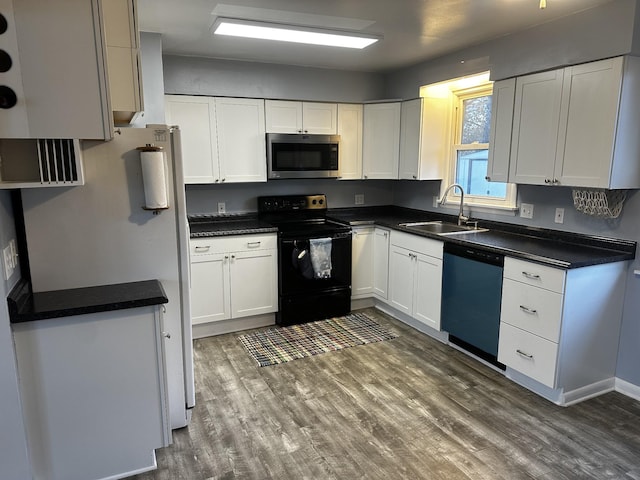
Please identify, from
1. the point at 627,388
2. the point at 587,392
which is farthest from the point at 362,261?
the point at 627,388

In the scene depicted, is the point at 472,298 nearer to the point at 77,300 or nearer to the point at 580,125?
the point at 580,125

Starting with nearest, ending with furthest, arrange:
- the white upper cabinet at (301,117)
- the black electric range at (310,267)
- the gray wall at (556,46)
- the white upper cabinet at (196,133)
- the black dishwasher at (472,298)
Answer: the gray wall at (556,46)
the black dishwasher at (472,298)
the white upper cabinet at (196,133)
the black electric range at (310,267)
the white upper cabinet at (301,117)

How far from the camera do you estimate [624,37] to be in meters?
2.46

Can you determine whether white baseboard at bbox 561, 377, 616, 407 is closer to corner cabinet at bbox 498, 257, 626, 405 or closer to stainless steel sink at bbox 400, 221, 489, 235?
corner cabinet at bbox 498, 257, 626, 405

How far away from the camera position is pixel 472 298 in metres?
3.21

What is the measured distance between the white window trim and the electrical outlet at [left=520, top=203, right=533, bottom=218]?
0.05 m

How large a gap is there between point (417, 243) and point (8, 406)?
117 inches

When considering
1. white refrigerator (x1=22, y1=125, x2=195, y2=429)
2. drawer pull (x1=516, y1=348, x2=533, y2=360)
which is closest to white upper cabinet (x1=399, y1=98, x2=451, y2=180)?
drawer pull (x1=516, y1=348, x2=533, y2=360)

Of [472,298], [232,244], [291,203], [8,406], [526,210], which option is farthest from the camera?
[291,203]

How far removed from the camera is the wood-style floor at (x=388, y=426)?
7.07 feet

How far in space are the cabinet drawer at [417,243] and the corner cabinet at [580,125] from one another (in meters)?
0.82

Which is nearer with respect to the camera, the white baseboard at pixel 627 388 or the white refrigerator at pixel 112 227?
the white refrigerator at pixel 112 227

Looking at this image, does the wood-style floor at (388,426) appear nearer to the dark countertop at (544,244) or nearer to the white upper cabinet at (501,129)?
the dark countertop at (544,244)

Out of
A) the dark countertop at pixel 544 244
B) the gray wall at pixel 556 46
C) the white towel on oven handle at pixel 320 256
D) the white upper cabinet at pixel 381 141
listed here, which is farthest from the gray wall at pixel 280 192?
the gray wall at pixel 556 46
